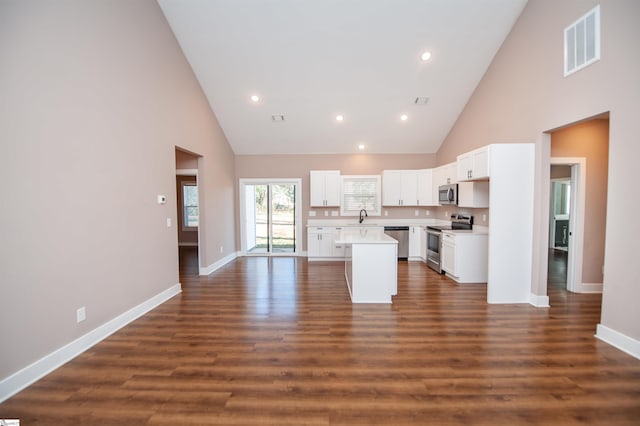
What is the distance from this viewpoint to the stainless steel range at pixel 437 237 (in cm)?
556

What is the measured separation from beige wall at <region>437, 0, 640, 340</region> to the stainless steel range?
62.8 inches

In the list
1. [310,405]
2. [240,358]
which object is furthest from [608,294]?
[240,358]

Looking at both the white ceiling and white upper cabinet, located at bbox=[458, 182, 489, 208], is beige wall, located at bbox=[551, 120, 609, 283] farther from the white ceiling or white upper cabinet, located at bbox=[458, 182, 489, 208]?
the white ceiling

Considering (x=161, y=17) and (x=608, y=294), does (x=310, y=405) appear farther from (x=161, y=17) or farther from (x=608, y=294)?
(x=161, y=17)

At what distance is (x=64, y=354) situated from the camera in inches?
98.5

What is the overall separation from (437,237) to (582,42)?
3611 millimetres

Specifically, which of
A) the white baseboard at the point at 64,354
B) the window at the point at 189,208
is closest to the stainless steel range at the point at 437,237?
the white baseboard at the point at 64,354

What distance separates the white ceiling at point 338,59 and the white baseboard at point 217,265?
9.61 ft

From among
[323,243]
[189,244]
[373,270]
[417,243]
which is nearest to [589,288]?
[417,243]

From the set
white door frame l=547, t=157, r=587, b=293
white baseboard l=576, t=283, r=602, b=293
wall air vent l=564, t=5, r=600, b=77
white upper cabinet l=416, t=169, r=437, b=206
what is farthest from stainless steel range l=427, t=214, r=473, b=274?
wall air vent l=564, t=5, r=600, b=77

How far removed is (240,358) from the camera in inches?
100

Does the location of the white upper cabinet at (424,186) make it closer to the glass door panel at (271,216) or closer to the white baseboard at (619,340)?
the glass door panel at (271,216)

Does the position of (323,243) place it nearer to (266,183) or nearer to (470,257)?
(266,183)

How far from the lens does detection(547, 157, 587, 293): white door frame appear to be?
418 cm
